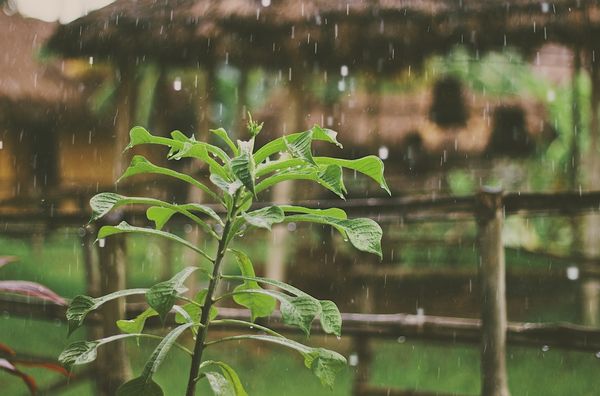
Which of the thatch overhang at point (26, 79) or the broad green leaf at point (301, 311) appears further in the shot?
the thatch overhang at point (26, 79)

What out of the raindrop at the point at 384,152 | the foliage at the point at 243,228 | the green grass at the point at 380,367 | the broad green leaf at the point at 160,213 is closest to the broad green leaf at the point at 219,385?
the foliage at the point at 243,228

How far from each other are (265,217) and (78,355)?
0.91 feet

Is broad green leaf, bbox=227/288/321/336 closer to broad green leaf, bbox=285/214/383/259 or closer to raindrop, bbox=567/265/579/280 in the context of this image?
broad green leaf, bbox=285/214/383/259

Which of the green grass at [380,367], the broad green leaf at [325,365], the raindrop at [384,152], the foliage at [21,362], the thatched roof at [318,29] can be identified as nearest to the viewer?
the broad green leaf at [325,365]

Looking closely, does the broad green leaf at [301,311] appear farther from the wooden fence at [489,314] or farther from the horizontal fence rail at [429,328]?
the wooden fence at [489,314]

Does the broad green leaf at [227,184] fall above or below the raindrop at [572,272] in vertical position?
above

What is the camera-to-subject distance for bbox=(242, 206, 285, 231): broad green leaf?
0.75 meters

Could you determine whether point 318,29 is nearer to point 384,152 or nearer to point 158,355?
point 384,152

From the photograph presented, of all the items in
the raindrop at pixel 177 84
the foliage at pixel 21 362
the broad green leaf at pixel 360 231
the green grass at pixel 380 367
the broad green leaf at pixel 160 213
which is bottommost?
the green grass at pixel 380 367

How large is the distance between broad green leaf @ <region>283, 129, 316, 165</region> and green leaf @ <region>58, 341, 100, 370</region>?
32 cm

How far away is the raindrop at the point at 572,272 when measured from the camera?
455 centimetres

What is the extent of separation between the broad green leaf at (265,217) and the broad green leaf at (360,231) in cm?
5

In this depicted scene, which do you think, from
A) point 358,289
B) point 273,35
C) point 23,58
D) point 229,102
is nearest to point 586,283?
point 358,289

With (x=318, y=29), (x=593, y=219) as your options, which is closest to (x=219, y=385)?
(x=318, y=29)
